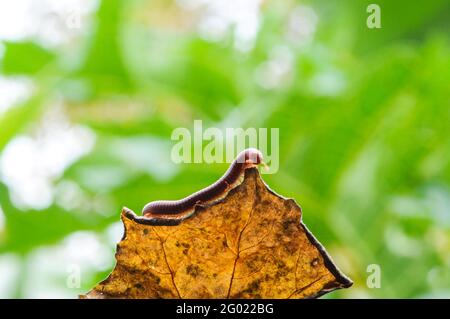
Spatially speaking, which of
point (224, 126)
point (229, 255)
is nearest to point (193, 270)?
point (229, 255)

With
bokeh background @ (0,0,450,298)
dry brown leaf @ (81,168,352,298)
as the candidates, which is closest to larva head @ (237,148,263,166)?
dry brown leaf @ (81,168,352,298)

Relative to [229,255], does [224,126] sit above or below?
above

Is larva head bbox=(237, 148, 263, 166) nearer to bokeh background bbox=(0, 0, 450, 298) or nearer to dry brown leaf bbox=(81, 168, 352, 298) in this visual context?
dry brown leaf bbox=(81, 168, 352, 298)

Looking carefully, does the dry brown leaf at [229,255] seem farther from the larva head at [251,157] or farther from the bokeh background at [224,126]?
the bokeh background at [224,126]

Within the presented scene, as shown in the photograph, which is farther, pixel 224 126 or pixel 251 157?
pixel 224 126

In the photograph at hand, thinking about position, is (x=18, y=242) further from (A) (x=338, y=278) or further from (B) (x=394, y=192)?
(A) (x=338, y=278)

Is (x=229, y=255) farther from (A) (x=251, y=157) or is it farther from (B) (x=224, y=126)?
(B) (x=224, y=126)

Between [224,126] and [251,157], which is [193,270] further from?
[224,126]
